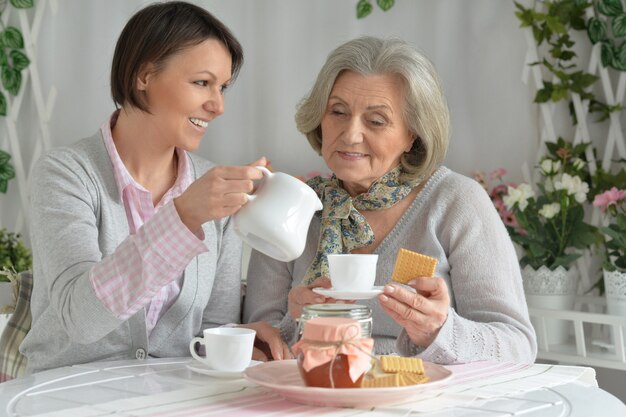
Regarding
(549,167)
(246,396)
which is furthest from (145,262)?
(549,167)

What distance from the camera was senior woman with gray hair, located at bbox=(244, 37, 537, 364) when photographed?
1537mm

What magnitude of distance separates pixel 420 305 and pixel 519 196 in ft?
3.81

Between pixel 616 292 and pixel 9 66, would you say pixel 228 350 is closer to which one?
pixel 616 292

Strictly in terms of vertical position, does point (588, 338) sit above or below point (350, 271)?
below

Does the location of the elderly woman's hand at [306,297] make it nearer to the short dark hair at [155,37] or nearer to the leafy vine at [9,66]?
the short dark hair at [155,37]

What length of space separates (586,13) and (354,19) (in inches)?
28.2

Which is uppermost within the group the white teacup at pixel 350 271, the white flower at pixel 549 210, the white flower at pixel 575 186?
the white flower at pixel 575 186

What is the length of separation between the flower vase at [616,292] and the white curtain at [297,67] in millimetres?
540

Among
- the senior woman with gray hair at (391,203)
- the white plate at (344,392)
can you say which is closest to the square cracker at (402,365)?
the white plate at (344,392)

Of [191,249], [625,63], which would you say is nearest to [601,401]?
[191,249]

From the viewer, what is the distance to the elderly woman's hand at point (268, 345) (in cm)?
147

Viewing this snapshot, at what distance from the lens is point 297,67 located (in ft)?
9.39

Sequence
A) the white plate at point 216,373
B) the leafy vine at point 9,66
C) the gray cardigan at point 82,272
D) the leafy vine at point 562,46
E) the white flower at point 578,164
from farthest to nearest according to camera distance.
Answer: the leafy vine at point 9,66
the leafy vine at point 562,46
the white flower at point 578,164
the gray cardigan at point 82,272
the white plate at point 216,373

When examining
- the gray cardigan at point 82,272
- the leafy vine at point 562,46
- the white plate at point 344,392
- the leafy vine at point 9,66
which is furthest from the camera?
the leafy vine at point 9,66
